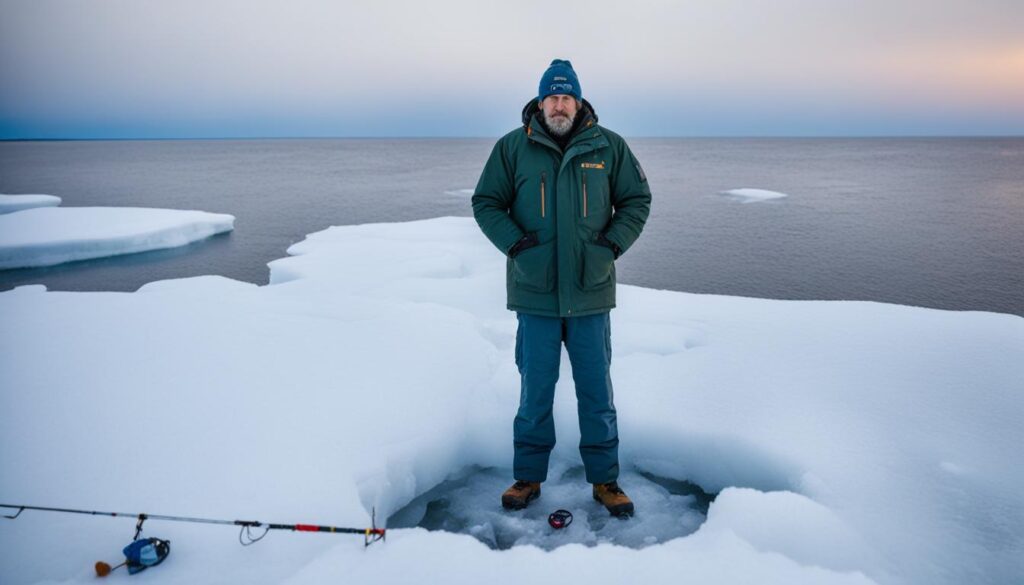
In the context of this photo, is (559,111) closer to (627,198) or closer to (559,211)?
(559,211)

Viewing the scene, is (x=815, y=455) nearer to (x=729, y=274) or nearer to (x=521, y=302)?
(x=521, y=302)

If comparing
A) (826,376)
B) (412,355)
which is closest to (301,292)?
(412,355)

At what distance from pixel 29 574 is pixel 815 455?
14.0 feet

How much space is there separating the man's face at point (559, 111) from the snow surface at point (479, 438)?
2.15 meters

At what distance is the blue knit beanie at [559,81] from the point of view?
2977 mm

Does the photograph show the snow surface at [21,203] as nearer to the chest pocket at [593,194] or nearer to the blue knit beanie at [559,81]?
the blue knit beanie at [559,81]

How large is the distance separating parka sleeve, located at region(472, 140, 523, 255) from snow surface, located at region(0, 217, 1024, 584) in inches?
62.7

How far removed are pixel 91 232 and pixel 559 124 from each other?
20332mm

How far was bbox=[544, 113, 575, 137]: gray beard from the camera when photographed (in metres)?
3.06

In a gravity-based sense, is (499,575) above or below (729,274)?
above

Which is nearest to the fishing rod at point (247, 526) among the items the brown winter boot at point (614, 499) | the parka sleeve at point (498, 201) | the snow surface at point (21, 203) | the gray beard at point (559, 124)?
the brown winter boot at point (614, 499)

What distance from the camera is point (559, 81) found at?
117 inches

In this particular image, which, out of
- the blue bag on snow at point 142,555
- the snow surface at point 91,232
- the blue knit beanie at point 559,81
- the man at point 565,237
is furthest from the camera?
the snow surface at point 91,232

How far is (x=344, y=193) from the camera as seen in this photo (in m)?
40.6
